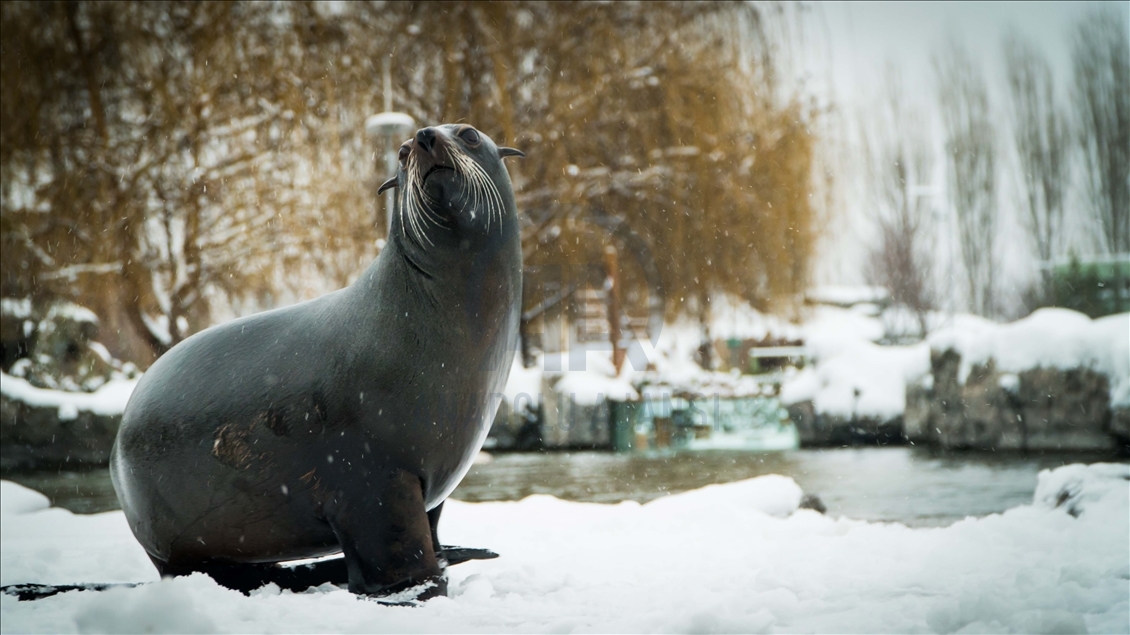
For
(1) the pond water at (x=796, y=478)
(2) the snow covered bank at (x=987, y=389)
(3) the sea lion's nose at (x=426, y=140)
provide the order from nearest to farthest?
(3) the sea lion's nose at (x=426, y=140) < (1) the pond water at (x=796, y=478) < (2) the snow covered bank at (x=987, y=389)

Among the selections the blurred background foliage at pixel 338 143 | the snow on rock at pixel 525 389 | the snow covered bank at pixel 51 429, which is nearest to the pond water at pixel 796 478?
the snow covered bank at pixel 51 429

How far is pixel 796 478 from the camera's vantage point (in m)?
Result: 8.12

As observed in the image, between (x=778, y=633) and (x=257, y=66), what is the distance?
10628mm

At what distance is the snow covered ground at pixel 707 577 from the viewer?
2.08m

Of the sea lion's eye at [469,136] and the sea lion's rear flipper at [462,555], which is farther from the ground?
the sea lion's eye at [469,136]

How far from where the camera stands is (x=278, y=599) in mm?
2330

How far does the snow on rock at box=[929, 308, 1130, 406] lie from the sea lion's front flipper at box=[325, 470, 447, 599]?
359 inches

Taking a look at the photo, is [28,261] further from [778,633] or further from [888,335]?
[888,335]

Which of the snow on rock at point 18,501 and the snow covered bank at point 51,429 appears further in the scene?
the snow covered bank at point 51,429

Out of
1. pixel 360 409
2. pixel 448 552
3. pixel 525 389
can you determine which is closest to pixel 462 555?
pixel 448 552

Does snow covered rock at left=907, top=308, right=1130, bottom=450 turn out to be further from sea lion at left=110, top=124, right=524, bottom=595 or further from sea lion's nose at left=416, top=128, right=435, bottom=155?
sea lion's nose at left=416, top=128, right=435, bottom=155

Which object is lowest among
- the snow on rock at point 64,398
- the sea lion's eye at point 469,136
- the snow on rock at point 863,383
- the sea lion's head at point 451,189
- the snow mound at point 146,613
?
the snow on rock at point 863,383

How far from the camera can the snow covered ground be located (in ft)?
6.84

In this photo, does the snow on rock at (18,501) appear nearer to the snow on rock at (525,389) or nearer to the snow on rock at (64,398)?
the snow on rock at (64,398)
